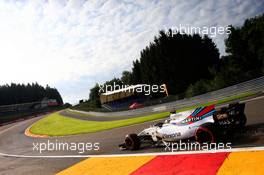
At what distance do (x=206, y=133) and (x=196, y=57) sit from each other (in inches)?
1724

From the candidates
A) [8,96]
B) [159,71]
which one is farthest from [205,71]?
[8,96]

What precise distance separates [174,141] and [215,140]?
1643 millimetres

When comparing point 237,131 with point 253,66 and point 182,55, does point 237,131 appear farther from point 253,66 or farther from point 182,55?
point 182,55

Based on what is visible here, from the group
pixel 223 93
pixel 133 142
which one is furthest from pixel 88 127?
pixel 133 142

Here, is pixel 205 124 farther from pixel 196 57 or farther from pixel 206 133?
pixel 196 57

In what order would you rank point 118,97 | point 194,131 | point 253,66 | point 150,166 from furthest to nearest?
point 118,97 < point 253,66 < point 194,131 < point 150,166

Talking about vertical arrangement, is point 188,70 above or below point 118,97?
above

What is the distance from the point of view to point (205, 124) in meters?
7.94

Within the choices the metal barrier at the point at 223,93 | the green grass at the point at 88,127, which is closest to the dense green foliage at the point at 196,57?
the metal barrier at the point at 223,93

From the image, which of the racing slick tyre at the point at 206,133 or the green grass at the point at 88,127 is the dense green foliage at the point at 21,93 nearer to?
the green grass at the point at 88,127

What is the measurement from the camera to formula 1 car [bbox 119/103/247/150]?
7902 mm

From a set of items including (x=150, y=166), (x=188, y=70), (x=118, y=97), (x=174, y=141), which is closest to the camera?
(x=150, y=166)

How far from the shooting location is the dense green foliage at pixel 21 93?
124775mm

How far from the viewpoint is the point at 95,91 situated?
94188 millimetres
